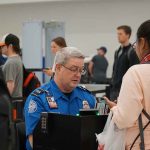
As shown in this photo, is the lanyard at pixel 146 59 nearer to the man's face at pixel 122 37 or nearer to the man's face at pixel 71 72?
the man's face at pixel 71 72

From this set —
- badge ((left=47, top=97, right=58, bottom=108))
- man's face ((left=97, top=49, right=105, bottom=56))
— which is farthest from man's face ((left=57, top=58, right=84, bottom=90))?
man's face ((left=97, top=49, right=105, bottom=56))

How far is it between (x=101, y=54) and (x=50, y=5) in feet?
7.59

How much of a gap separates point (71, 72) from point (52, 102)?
0.72ft

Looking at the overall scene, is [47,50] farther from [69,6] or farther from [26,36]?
[69,6]

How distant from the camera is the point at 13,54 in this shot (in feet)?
14.8

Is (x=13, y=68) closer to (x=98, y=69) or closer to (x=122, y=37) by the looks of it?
(x=122, y=37)

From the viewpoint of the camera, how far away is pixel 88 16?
39.2ft

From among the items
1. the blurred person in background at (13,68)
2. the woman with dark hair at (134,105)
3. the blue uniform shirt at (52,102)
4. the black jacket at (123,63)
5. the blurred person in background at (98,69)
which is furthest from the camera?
the blurred person in background at (98,69)

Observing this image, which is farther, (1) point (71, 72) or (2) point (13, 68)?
(2) point (13, 68)

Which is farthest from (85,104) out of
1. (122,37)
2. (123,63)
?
(122,37)

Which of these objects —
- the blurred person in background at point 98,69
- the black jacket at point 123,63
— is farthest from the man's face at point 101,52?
the black jacket at point 123,63

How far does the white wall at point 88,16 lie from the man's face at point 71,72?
9053 mm

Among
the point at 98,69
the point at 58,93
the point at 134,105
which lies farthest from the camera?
the point at 98,69

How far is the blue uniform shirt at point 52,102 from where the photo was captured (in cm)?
239
